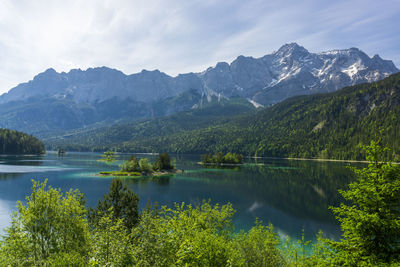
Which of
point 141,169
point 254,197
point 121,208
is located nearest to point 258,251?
point 121,208

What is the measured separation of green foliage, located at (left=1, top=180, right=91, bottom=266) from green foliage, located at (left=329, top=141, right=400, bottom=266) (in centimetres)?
2375

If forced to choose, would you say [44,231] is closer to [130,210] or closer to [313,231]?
[130,210]

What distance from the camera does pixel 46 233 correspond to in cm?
2822

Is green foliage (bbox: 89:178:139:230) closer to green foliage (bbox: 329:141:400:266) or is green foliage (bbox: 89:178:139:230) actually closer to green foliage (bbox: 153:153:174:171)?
green foliage (bbox: 329:141:400:266)

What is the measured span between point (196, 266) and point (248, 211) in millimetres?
54805

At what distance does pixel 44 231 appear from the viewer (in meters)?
28.1

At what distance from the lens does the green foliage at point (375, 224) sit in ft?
62.7

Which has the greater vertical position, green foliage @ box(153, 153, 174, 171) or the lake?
green foliage @ box(153, 153, 174, 171)

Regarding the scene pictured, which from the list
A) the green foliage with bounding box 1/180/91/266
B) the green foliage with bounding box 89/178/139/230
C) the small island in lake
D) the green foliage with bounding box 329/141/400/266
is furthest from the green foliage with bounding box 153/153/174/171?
the green foliage with bounding box 329/141/400/266

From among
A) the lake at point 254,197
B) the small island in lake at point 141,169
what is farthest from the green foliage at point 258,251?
the small island in lake at point 141,169

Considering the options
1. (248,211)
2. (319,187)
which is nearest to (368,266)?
(248,211)

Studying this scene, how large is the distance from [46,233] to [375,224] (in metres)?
31.0

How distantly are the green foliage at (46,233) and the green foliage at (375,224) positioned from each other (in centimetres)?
2375

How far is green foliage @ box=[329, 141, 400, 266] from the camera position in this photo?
752 inches
